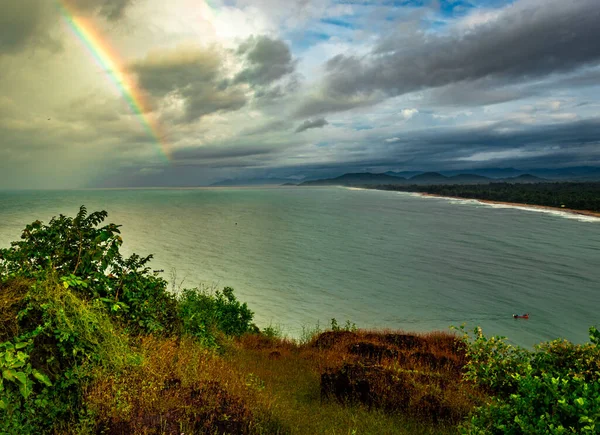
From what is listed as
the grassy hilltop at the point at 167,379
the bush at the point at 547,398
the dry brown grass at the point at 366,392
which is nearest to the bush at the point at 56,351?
the grassy hilltop at the point at 167,379

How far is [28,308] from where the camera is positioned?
688cm

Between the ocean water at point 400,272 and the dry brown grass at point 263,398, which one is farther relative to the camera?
the ocean water at point 400,272

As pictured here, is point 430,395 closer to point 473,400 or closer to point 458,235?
point 473,400

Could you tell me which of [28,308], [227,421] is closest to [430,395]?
[227,421]

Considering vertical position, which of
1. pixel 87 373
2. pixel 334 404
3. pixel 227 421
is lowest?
pixel 334 404

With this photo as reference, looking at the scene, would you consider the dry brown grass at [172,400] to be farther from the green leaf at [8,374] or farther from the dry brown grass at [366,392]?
the green leaf at [8,374]

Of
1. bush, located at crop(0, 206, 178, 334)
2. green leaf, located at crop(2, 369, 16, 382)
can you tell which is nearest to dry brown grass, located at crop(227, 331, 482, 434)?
bush, located at crop(0, 206, 178, 334)

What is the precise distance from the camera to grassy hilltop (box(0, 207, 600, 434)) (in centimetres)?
534

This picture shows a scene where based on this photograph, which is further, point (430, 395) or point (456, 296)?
point (456, 296)

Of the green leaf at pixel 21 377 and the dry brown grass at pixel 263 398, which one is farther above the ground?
the green leaf at pixel 21 377

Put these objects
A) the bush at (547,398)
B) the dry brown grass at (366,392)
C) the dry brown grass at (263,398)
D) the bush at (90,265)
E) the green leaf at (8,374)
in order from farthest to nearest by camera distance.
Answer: the bush at (90,265), the dry brown grass at (366,392), the dry brown grass at (263,398), the green leaf at (8,374), the bush at (547,398)

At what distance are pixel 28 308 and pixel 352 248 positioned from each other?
6393cm

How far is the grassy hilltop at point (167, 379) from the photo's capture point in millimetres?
5340

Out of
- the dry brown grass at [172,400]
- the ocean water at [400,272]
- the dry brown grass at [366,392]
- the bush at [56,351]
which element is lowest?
the ocean water at [400,272]
